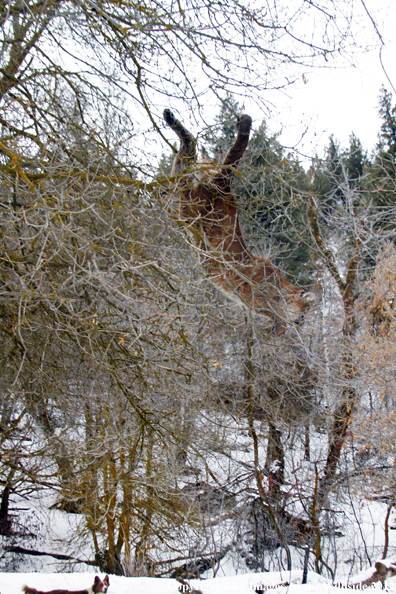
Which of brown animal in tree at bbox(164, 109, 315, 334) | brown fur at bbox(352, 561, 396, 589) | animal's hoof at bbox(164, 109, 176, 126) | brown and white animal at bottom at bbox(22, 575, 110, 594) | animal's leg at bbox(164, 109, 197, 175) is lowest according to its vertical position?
brown fur at bbox(352, 561, 396, 589)

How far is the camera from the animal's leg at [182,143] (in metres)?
2.83

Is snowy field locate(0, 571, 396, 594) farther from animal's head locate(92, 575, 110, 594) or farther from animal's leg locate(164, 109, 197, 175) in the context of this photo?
animal's leg locate(164, 109, 197, 175)

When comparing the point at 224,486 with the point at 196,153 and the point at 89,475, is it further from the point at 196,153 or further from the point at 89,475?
the point at 196,153

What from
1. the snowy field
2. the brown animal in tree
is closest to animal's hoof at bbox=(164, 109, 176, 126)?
the brown animal in tree

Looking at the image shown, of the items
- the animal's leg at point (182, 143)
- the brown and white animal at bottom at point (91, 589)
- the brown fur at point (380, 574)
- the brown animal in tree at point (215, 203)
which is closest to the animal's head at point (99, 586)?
the brown and white animal at bottom at point (91, 589)

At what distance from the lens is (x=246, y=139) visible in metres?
2.87

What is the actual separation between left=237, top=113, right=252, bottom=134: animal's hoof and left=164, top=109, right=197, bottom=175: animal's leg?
0.34 m

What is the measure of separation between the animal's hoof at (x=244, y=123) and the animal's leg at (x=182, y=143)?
1.12 ft

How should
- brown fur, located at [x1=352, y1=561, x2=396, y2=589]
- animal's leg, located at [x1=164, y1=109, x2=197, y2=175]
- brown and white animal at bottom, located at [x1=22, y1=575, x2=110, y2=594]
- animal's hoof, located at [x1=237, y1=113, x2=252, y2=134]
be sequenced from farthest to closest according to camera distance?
animal's leg, located at [x1=164, y1=109, x2=197, y2=175]
animal's hoof, located at [x1=237, y1=113, x2=252, y2=134]
brown fur, located at [x1=352, y1=561, x2=396, y2=589]
brown and white animal at bottom, located at [x1=22, y1=575, x2=110, y2=594]

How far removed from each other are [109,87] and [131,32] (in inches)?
23.8

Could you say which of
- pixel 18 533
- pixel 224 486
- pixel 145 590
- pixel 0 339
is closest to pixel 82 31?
pixel 0 339

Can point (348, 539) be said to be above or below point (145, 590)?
below

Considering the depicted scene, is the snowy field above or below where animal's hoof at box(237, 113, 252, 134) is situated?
below

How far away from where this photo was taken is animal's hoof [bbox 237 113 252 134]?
2.73 meters
